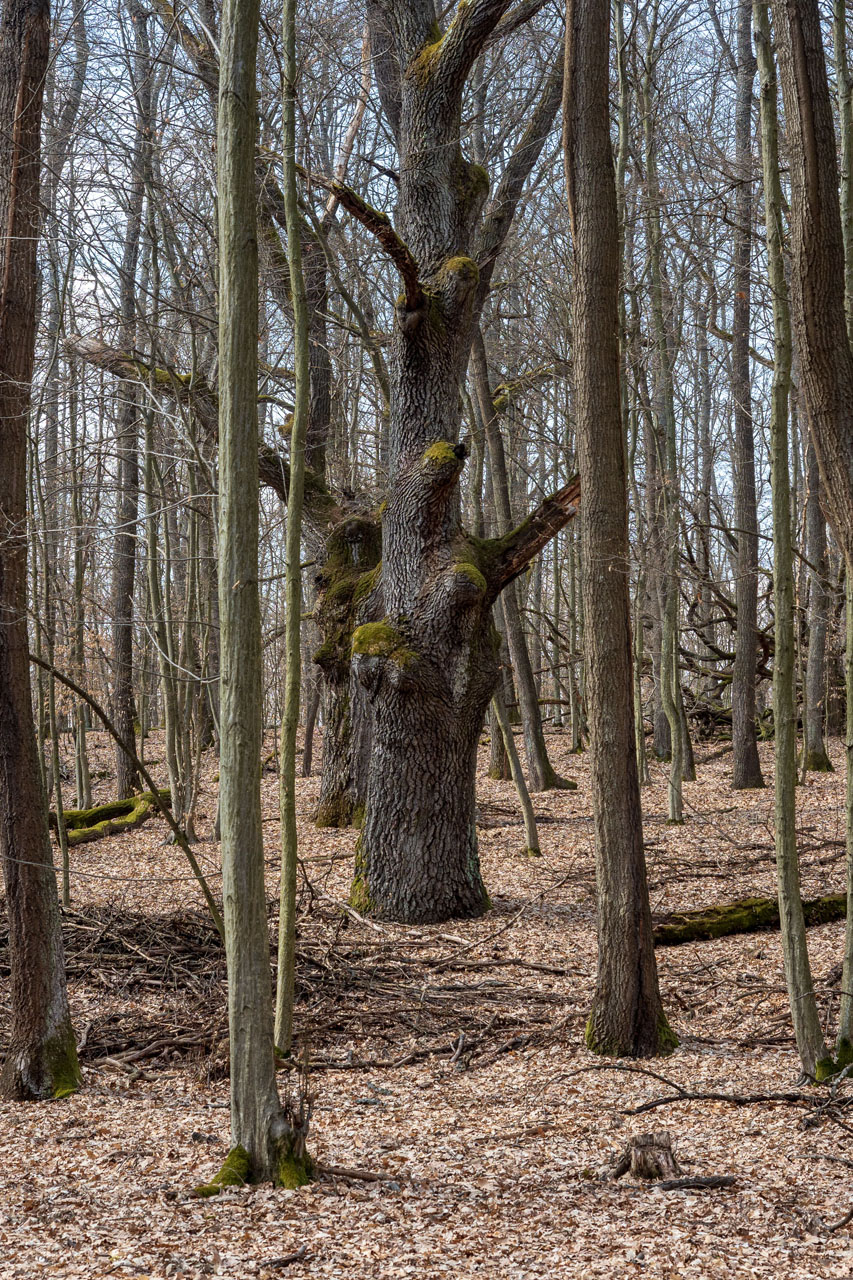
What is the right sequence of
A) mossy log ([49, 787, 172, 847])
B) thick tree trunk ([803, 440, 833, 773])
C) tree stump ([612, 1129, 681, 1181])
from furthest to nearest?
thick tree trunk ([803, 440, 833, 773]) → mossy log ([49, 787, 172, 847]) → tree stump ([612, 1129, 681, 1181])

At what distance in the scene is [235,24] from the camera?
3.61 meters

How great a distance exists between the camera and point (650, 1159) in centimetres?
384

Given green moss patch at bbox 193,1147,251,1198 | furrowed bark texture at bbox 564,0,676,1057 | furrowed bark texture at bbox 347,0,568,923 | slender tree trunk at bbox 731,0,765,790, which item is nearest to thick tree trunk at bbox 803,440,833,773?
slender tree trunk at bbox 731,0,765,790

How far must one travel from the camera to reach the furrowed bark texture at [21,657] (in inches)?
197

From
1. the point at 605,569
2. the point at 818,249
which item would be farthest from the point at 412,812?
the point at 818,249

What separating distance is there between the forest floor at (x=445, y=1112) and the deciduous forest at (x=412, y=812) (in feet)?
0.08

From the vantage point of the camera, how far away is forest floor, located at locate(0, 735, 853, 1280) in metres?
3.25

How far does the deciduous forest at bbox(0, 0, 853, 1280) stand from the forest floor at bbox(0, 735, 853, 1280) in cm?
3

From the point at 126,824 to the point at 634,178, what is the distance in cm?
1012

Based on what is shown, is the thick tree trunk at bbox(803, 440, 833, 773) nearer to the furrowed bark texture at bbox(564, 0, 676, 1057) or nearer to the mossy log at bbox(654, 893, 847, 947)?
the mossy log at bbox(654, 893, 847, 947)

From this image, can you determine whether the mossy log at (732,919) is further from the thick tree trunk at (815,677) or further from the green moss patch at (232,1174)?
the thick tree trunk at (815,677)

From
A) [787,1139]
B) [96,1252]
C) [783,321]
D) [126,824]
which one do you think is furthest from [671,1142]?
[126,824]

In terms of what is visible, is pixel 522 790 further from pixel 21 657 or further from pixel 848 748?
pixel 21 657

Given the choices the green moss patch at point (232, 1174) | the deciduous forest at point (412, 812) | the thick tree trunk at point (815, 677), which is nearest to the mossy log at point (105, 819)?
the deciduous forest at point (412, 812)
